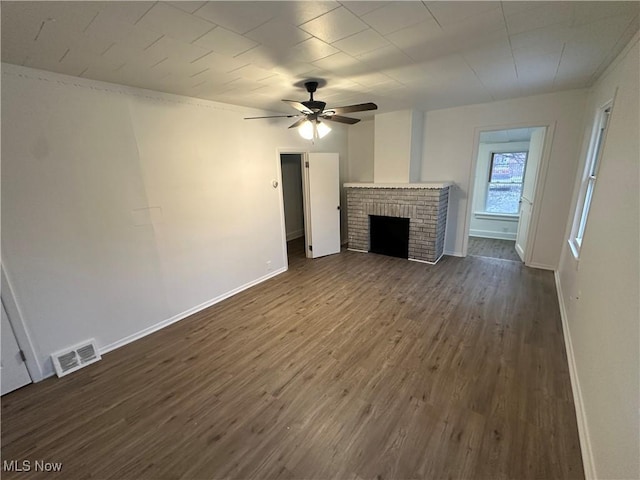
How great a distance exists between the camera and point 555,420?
178cm

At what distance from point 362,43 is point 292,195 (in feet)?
15.6

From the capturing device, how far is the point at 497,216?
6152 millimetres

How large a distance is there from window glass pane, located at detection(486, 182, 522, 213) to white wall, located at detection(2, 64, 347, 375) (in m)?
5.59

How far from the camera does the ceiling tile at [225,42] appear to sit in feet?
5.43

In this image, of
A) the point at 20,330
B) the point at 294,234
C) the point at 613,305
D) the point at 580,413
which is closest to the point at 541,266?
the point at 580,413

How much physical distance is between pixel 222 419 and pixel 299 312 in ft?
4.83

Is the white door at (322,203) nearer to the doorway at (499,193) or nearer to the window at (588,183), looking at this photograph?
the doorway at (499,193)

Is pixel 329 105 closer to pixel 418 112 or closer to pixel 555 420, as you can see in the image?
pixel 418 112

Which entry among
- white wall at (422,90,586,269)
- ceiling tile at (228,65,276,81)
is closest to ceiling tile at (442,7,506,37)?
ceiling tile at (228,65,276,81)

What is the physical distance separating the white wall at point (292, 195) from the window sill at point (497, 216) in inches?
168

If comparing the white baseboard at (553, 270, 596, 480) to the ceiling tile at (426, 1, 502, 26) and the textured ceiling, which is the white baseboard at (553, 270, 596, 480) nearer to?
the textured ceiling

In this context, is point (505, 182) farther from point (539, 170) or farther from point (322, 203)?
point (322, 203)

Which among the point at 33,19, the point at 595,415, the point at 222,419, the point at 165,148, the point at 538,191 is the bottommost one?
the point at 222,419

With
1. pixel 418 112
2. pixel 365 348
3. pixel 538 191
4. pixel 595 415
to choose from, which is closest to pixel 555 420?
pixel 595 415
